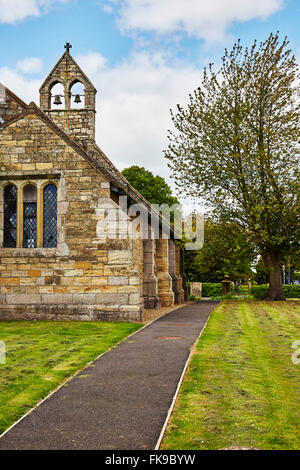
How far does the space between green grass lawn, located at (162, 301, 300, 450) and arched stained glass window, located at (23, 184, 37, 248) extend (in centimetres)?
745

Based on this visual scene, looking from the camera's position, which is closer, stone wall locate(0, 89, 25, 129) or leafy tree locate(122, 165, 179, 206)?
stone wall locate(0, 89, 25, 129)

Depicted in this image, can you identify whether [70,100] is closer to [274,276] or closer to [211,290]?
[274,276]

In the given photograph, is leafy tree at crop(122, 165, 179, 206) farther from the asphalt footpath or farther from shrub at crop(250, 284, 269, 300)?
the asphalt footpath

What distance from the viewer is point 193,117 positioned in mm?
27234

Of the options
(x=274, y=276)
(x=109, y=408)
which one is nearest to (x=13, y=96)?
(x=109, y=408)

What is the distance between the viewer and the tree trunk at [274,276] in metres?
27.4

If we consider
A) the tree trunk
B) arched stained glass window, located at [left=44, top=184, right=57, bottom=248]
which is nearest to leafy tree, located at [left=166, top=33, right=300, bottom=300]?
the tree trunk

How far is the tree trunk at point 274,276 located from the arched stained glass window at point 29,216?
55.7 feet

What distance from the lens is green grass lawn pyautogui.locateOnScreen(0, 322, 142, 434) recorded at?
222 inches

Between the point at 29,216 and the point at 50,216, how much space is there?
772 mm

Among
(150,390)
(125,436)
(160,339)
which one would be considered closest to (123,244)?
(160,339)

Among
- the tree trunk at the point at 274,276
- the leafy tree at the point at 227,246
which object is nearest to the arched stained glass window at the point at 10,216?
the leafy tree at the point at 227,246

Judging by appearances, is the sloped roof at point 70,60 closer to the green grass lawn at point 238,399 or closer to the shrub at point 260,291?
the green grass lawn at point 238,399
